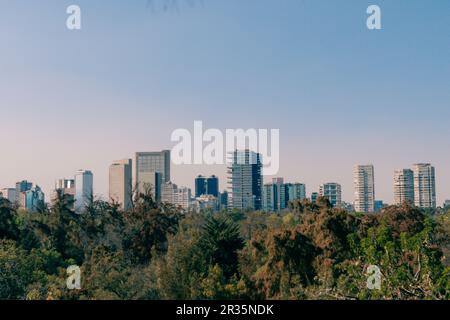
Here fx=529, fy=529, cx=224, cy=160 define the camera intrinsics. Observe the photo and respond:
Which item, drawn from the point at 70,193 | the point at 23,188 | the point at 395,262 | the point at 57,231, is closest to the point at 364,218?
the point at 395,262

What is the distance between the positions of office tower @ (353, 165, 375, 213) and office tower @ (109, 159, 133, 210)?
9496 millimetres

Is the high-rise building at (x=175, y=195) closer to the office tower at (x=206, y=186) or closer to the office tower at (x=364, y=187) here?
the office tower at (x=206, y=186)

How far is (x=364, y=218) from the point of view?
1641 cm

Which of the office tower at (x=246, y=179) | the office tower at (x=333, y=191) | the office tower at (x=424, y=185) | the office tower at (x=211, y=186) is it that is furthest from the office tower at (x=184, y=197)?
the office tower at (x=424, y=185)

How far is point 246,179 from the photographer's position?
83.8 feet

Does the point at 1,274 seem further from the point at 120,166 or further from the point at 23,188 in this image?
the point at 23,188

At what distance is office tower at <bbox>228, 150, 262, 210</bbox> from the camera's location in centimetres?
1836

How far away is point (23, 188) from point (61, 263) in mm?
20542

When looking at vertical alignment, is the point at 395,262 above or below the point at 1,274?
above

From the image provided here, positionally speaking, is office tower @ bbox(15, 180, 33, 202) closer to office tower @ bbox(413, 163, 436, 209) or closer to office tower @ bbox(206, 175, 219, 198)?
office tower @ bbox(206, 175, 219, 198)

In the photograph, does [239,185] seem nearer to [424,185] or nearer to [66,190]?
[66,190]

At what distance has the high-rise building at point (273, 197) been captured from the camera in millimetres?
29441

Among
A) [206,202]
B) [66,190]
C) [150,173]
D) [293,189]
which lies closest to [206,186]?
[206,202]

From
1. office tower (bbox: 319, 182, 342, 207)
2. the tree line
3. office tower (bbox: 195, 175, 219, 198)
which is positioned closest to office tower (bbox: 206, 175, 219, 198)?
office tower (bbox: 195, 175, 219, 198)
